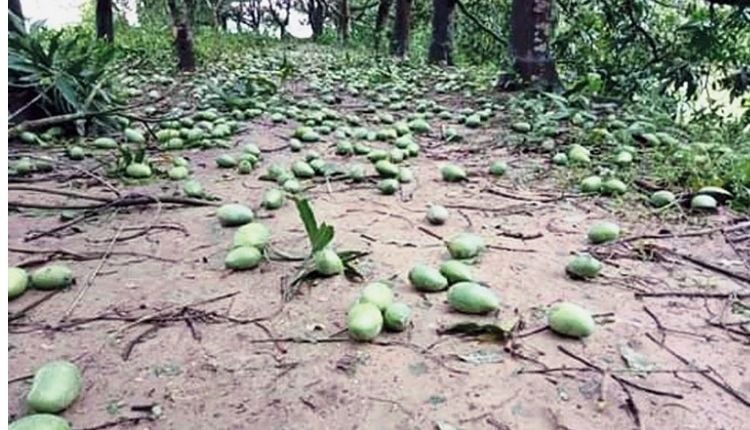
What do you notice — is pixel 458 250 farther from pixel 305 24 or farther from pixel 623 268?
pixel 305 24

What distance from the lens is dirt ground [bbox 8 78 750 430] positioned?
4.10 feet

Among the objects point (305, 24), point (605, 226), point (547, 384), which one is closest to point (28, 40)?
point (605, 226)

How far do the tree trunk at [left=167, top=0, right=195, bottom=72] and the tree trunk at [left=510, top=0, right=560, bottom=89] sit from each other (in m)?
3.04

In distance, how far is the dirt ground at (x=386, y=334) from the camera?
4.10 feet

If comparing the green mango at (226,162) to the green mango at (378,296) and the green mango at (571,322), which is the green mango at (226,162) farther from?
the green mango at (571,322)

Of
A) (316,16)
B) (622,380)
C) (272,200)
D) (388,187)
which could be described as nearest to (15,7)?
(272,200)

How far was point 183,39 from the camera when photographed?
6.40m

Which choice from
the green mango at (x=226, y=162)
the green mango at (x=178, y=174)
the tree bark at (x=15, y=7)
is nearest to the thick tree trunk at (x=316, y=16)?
the tree bark at (x=15, y=7)

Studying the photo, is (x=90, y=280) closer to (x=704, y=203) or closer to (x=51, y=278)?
(x=51, y=278)

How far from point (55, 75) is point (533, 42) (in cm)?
324

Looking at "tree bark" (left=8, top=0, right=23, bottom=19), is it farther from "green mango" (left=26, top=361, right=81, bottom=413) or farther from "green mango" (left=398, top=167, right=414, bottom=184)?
"green mango" (left=26, top=361, right=81, bottom=413)

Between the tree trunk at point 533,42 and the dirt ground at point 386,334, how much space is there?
2.75m

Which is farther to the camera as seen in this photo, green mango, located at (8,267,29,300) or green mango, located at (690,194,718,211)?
green mango, located at (690,194,718,211)

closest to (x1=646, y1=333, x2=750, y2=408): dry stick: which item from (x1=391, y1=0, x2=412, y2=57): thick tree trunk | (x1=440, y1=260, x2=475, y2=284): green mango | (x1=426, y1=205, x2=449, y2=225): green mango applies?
(x1=440, y1=260, x2=475, y2=284): green mango
